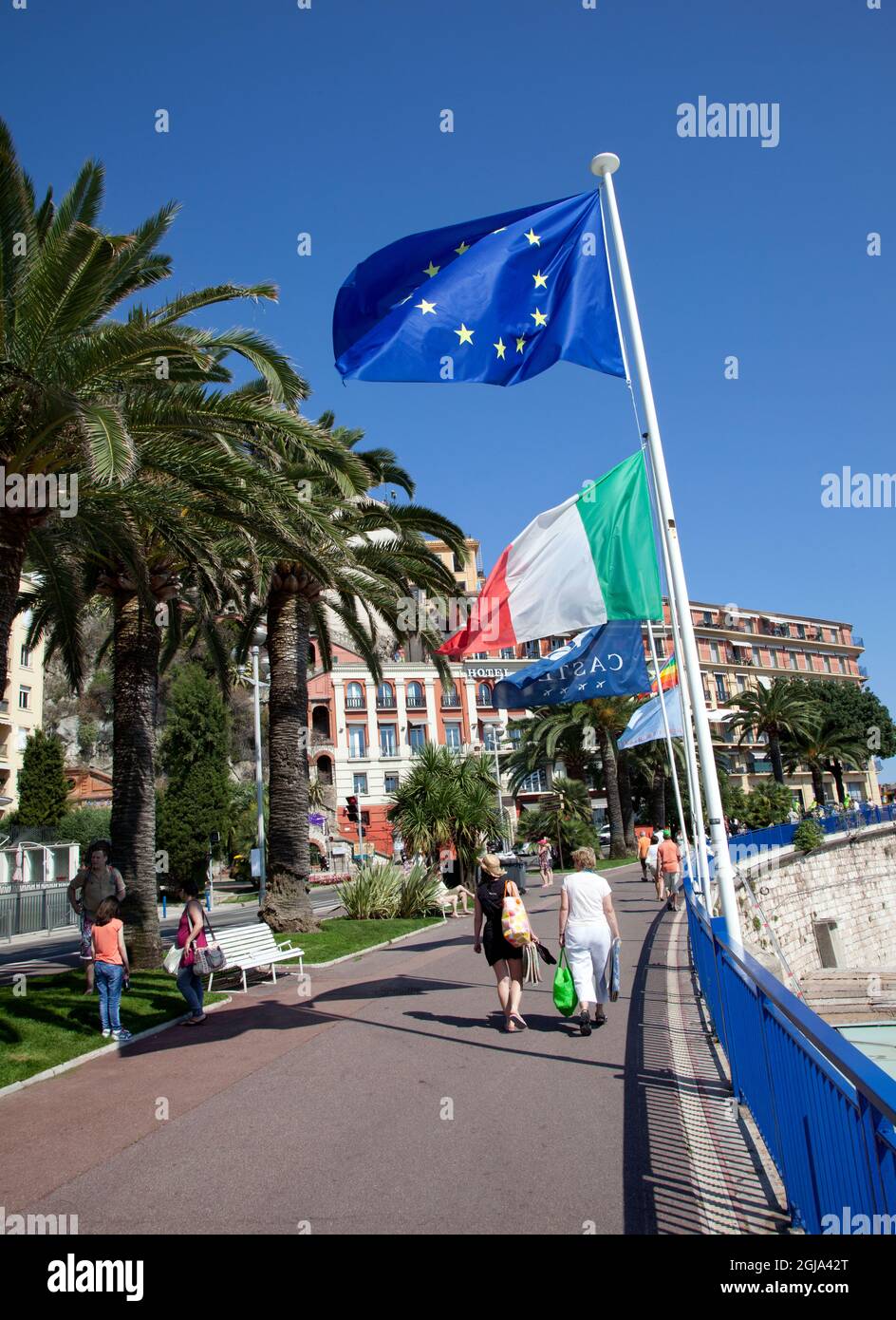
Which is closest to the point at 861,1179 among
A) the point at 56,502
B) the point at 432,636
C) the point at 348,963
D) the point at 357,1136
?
the point at 357,1136

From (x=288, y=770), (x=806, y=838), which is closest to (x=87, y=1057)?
(x=288, y=770)

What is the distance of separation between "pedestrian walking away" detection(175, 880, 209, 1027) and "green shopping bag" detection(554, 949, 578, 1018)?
160 inches

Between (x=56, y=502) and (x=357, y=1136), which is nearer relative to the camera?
(x=357, y=1136)

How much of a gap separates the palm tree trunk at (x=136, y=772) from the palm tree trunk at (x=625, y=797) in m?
34.8

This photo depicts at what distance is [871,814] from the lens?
43.4 metres

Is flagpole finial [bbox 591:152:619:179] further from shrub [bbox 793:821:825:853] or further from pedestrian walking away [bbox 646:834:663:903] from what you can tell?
shrub [bbox 793:821:825:853]

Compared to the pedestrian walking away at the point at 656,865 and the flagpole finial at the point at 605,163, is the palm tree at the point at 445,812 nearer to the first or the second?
the pedestrian walking away at the point at 656,865

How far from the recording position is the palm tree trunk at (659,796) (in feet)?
171

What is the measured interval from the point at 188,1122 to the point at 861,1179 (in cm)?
485

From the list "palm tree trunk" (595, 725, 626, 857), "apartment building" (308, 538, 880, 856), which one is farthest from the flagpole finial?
"apartment building" (308, 538, 880, 856)

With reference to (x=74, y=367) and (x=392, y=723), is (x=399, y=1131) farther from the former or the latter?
Result: (x=392, y=723)

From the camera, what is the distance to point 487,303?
8.11m

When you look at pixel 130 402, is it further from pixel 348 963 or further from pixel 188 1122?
pixel 348 963

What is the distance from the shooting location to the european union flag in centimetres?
799
